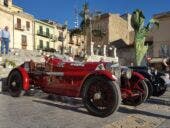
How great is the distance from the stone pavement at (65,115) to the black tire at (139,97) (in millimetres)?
189

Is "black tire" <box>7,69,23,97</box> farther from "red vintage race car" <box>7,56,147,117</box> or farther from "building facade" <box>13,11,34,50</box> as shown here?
"building facade" <box>13,11,34,50</box>

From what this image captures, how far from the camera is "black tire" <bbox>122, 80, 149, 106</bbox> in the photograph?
9.78 m

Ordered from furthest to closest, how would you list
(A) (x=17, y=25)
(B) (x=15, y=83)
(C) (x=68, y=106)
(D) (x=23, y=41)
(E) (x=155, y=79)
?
(D) (x=23, y=41) → (A) (x=17, y=25) → (E) (x=155, y=79) → (B) (x=15, y=83) → (C) (x=68, y=106)

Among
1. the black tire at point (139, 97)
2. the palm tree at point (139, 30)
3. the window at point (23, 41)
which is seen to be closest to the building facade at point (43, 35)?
the window at point (23, 41)

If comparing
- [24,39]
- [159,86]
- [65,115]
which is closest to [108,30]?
[24,39]

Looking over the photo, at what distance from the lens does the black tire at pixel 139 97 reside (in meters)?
9.78

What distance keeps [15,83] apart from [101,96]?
11.2 feet

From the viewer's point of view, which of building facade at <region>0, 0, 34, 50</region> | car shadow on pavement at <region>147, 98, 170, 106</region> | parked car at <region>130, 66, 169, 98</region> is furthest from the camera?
building facade at <region>0, 0, 34, 50</region>

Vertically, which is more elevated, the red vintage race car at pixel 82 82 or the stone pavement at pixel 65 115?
the red vintage race car at pixel 82 82

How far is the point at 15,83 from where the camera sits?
1074 centimetres

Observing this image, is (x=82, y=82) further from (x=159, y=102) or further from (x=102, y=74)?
(x=159, y=102)

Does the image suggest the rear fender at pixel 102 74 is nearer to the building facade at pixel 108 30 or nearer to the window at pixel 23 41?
the window at pixel 23 41

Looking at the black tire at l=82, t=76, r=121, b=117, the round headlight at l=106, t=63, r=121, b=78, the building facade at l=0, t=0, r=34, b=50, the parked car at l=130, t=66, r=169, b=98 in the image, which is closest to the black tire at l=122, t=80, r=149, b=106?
the round headlight at l=106, t=63, r=121, b=78

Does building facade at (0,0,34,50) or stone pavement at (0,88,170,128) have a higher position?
building facade at (0,0,34,50)
